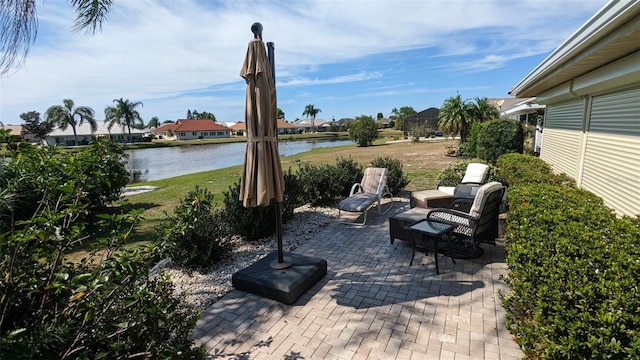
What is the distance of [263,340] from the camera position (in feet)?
9.55

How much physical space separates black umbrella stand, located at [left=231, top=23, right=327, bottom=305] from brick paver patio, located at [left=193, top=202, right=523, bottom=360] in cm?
10

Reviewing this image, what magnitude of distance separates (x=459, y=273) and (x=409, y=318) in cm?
130

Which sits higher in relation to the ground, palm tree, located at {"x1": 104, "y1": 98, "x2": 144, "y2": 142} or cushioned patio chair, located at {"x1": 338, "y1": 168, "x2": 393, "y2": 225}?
palm tree, located at {"x1": 104, "y1": 98, "x2": 144, "y2": 142}

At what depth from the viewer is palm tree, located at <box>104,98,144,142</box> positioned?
205ft

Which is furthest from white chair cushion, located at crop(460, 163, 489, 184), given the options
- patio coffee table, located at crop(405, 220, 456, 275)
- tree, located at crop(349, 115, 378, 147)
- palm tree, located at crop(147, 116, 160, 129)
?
palm tree, located at crop(147, 116, 160, 129)

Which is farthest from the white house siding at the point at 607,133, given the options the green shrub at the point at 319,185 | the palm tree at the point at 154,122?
the palm tree at the point at 154,122

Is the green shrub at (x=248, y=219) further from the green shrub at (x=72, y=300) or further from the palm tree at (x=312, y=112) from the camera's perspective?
the palm tree at (x=312, y=112)

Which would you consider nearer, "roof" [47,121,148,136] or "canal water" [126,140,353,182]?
"canal water" [126,140,353,182]

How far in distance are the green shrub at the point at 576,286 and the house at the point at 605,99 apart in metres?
1.38

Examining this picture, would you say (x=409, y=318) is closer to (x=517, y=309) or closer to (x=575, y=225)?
(x=517, y=309)

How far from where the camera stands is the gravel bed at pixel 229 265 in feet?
12.5

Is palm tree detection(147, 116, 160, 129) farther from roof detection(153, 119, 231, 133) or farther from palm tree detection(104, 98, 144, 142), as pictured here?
palm tree detection(104, 98, 144, 142)

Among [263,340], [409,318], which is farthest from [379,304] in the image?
[263,340]

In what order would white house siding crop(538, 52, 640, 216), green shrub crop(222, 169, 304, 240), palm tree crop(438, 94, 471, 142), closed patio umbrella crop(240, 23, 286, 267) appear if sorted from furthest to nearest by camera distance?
1. palm tree crop(438, 94, 471, 142)
2. green shrub crop(222, 169, 304, 240)
3. white house siding crop(538, 52, 640, 216)
4. closed patio umbrella crop(240, 23, 286, 267)
